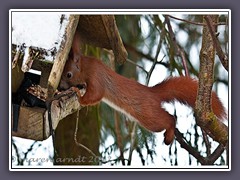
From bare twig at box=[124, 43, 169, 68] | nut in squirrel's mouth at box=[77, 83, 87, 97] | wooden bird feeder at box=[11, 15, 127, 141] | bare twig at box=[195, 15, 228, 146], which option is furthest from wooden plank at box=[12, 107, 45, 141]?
bare twig at box=[195, 15, 228, 146]

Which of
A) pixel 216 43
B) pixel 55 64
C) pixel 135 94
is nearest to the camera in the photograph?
pixel 55 64

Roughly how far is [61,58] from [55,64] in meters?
0.04

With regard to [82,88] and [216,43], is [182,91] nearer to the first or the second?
[216,43]

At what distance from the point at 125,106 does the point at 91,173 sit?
0.97ft

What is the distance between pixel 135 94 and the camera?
1.92 meters

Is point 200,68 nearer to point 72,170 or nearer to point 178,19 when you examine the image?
point 178,19

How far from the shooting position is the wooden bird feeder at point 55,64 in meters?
1.72

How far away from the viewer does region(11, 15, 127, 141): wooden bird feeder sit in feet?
5.66

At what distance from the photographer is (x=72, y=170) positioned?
1916 millimetres

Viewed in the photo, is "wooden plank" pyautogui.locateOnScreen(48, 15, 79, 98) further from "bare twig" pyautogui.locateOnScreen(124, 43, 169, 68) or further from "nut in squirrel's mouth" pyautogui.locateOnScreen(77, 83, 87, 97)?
"bare twig" pyautogui.locateOnScreen(124, 43, 169, 68)

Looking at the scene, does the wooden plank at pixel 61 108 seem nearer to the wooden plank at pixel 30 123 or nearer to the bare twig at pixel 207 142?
the wooden plank at pixel 30 123

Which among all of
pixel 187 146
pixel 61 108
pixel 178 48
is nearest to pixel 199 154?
pixel 187 146

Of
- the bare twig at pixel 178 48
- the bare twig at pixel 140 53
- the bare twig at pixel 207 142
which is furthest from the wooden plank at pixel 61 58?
the bare twig at pixel 207 142
